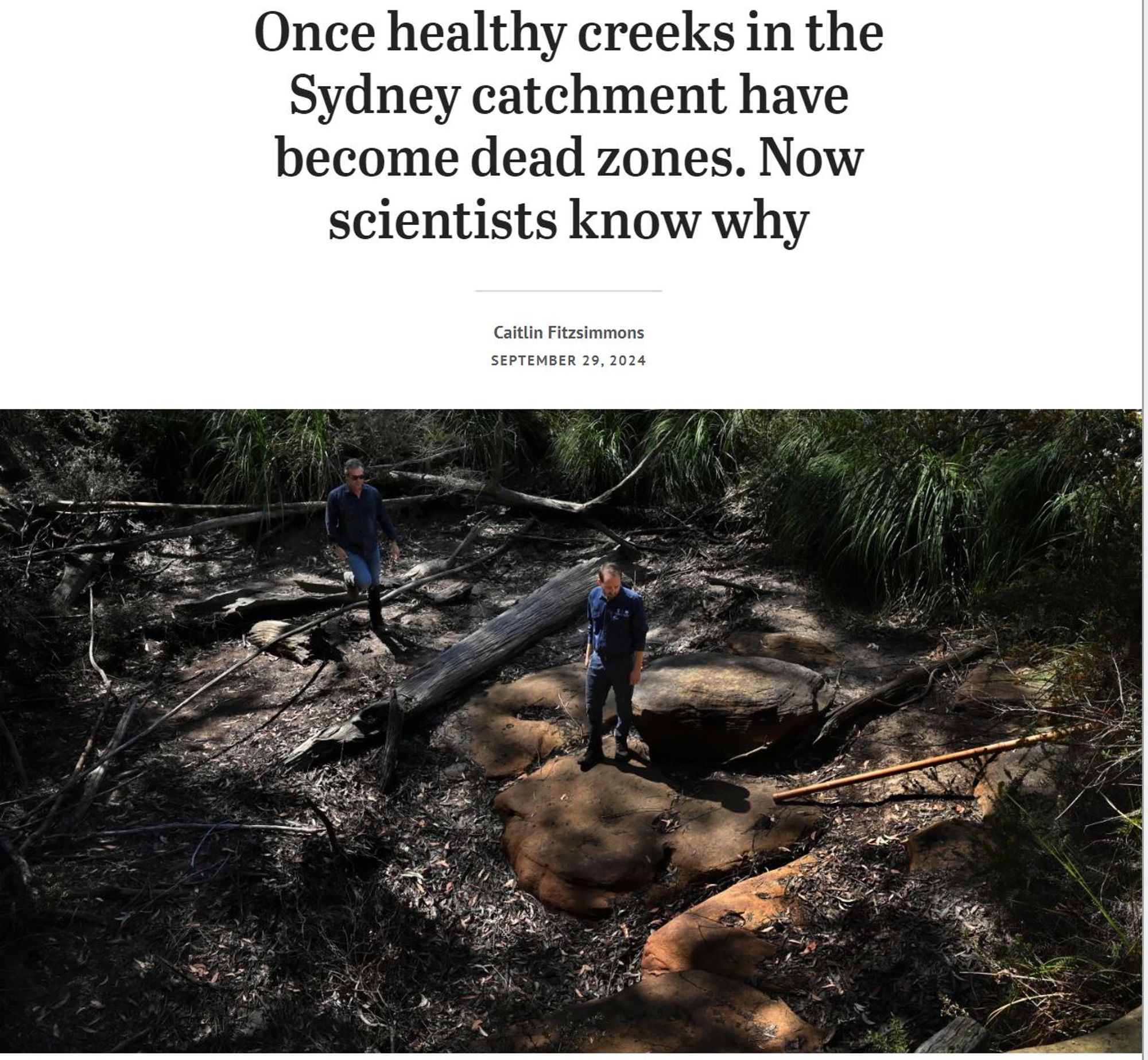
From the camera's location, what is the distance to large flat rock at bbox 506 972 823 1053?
195 inches

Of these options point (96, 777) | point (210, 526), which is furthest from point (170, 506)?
point (96, 777)

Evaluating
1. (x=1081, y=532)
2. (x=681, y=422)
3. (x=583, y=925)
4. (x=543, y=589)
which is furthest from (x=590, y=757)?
(x=681, y=422)

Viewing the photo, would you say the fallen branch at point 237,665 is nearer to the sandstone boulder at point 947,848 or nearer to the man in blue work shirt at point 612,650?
the man in blue work shirt at point 612,650

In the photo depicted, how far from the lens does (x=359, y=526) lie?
834cm

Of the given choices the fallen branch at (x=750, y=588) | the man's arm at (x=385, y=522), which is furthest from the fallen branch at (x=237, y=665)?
the fallen branch at (x=750, y=588)

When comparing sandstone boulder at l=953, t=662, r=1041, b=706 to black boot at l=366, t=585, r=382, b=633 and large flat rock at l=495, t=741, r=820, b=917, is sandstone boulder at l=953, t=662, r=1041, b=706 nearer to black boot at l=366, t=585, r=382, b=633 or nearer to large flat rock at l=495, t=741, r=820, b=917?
large flat rock at l=495, t=741, r=820, b=917

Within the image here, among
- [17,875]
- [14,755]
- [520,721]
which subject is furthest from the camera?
[520,721]

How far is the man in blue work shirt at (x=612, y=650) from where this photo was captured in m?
6.43

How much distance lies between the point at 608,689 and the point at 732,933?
1.66m

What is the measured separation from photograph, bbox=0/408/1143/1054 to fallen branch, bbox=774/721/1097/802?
0.05m

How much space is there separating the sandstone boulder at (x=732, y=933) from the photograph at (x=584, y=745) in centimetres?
2

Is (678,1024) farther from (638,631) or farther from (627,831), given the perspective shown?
(638,631)

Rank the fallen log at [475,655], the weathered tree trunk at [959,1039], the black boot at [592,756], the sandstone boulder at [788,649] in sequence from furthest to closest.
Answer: the sandstone boulder at [788,649] < the fallen log at [475,655] < the black boot at [592,756] < the weathered tree trunk at [959,1039]
